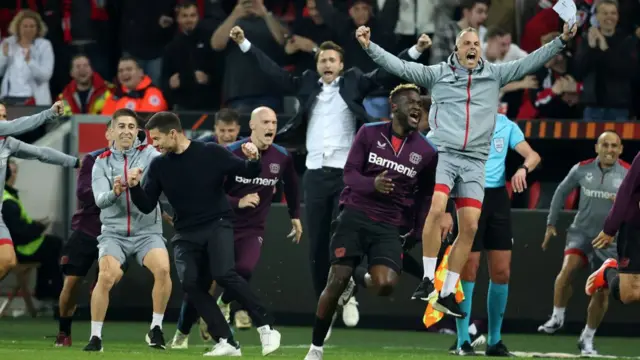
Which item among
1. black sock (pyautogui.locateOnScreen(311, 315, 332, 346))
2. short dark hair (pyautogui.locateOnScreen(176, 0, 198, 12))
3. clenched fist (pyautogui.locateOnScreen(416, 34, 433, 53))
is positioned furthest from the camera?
short dark hair (pyautogui.locateOnScreen(176, 0, 198, 12))

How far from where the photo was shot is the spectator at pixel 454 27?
16016 millimetres

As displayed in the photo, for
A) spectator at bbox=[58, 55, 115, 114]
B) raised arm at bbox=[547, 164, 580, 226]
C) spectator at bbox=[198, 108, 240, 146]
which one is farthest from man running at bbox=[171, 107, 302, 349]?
spectator at bbox=[58, 55, 115, 114]

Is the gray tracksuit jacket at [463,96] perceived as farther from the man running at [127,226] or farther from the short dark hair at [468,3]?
the short dark hair at [468,3]

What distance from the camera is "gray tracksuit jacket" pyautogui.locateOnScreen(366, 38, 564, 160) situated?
464 inches

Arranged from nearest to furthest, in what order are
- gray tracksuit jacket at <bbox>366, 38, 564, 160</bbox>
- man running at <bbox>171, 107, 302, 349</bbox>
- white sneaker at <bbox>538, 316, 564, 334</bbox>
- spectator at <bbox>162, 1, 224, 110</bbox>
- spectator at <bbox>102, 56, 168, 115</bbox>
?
gray tracksuit jacket at <bbox>366, 38, 564, 160</bbox>
man running at <bbox>171, 107, 302, 349</bbox>
white sneaker at <bbox>538, 316, 564, 334</bbox>
spectator at <bbox>102, 56, 168, 115</bbox>
spectator at <bbox>162, 1, 224, 110</bbox>

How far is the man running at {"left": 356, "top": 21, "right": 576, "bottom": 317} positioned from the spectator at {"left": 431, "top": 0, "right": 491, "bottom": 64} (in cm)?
412

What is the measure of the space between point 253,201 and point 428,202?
1707 millimetres

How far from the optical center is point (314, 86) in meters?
→ 14.0

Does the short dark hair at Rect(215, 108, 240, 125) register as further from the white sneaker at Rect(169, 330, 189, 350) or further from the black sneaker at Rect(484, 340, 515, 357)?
the black sneaker at Rect(484, 340, 515, 357)

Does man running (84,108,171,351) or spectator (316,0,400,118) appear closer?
man running (84,108,171,351)

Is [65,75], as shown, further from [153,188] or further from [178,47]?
[153,188]

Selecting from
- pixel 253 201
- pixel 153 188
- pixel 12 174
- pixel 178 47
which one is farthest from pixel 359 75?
pixel 12 174

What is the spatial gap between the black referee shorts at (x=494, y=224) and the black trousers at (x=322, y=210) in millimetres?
1378

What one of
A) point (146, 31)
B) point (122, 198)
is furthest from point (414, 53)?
point (146, 31)
